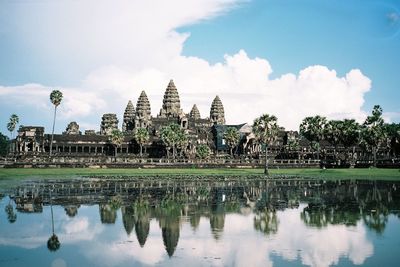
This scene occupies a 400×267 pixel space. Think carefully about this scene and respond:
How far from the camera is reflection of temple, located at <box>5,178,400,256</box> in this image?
24.2 m

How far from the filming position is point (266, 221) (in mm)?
25578

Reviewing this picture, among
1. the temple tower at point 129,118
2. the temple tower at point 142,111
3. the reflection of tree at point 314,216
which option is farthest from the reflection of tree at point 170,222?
the temple tower at point 129,118

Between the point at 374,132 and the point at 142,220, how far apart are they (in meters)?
76.1

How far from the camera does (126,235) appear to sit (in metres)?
21.6

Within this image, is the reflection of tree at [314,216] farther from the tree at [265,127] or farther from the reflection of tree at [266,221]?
the tree at [265,127]

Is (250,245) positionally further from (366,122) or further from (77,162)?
(366,122)

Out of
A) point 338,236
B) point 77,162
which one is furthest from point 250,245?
point 77,162

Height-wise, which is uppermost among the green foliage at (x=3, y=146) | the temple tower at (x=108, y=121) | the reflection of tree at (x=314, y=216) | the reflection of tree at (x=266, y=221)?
the temple tower at (x=108, y=121)

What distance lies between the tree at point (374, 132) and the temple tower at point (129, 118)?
72.4 meters

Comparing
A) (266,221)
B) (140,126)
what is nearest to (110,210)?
(266,221)

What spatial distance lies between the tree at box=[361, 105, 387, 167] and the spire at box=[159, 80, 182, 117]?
56651 millimetres

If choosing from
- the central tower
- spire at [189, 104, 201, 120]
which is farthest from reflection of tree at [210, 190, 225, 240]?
spire at [189, 104, 201, 120]

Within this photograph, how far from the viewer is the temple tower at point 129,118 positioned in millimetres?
152125

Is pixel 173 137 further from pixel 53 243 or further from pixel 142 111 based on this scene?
pixel 53 243
